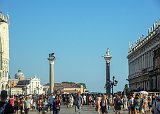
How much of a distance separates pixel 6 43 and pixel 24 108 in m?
76.4

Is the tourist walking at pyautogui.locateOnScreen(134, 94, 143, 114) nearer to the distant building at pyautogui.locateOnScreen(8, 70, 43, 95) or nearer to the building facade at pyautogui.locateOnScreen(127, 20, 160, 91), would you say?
the building facade at pyautogui.locateOnScreen(127, 20, 160, 91)

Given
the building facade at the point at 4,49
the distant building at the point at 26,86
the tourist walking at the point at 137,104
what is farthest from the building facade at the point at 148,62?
the distant building at the point at 26,86

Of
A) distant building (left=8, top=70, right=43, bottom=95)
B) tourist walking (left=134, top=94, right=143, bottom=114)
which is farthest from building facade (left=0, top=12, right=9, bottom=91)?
tourist walking (left=134, top=94, right=143, bottom=114)

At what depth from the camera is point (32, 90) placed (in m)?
193

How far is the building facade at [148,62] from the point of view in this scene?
7119 cm

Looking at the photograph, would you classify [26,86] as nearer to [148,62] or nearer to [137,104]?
[148,62]

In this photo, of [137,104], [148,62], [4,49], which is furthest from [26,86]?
[137,104]

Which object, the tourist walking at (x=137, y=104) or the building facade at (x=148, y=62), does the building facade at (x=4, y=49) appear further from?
the tourist walking at (x=137, y=104)

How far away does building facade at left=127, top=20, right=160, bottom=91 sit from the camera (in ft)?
234

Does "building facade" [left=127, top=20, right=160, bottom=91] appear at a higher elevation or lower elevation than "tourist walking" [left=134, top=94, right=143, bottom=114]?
higher

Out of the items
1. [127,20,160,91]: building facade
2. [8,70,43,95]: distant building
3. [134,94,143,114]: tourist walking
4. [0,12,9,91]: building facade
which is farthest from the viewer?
[8,70,43,95]: distant building

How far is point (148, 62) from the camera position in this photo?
8331 centimetres

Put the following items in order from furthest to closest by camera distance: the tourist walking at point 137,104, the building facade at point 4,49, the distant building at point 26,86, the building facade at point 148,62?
the distant building at point 26,86, the building facade at point 4,49, the building facade at point 148,62, the tourist walking at point 137,104

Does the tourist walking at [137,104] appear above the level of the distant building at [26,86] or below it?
below
